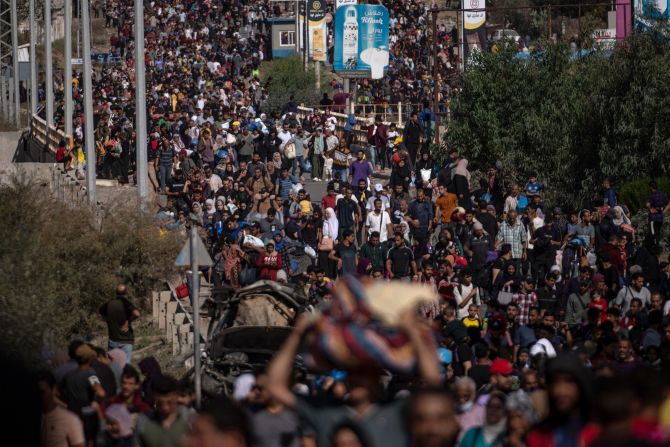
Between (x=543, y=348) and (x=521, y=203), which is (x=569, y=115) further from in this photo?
(x=543, y=348)

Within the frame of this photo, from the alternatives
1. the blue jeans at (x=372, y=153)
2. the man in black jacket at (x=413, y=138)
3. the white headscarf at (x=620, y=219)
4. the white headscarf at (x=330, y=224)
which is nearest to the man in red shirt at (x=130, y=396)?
the white headscarf at (x=620, y=219)

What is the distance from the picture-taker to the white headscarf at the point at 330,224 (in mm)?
25219

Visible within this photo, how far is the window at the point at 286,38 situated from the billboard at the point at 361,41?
124ft

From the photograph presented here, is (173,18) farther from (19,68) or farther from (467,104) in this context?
(467,104)

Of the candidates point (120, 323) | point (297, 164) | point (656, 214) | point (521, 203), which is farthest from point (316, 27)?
point (120, 323)

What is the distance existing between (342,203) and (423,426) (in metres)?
19.4

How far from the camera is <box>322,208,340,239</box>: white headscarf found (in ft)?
82.7

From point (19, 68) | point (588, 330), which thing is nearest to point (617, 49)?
point (588, 330)

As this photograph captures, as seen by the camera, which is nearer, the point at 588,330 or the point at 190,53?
the point at 588,330

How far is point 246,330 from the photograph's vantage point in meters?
17.8

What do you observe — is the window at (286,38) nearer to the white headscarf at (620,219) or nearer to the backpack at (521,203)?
the backpack at (521,203)

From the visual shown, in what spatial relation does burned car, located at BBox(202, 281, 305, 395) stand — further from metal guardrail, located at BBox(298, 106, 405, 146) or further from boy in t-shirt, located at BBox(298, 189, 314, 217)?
metal guardrail, located at BBox(298, 106, 405, 146)

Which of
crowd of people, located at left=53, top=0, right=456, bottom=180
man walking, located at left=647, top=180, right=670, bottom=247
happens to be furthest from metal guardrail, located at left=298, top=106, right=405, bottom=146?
man walking, located at left=647, top=180, right=670, bottom=247

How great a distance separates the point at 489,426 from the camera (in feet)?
29.9
